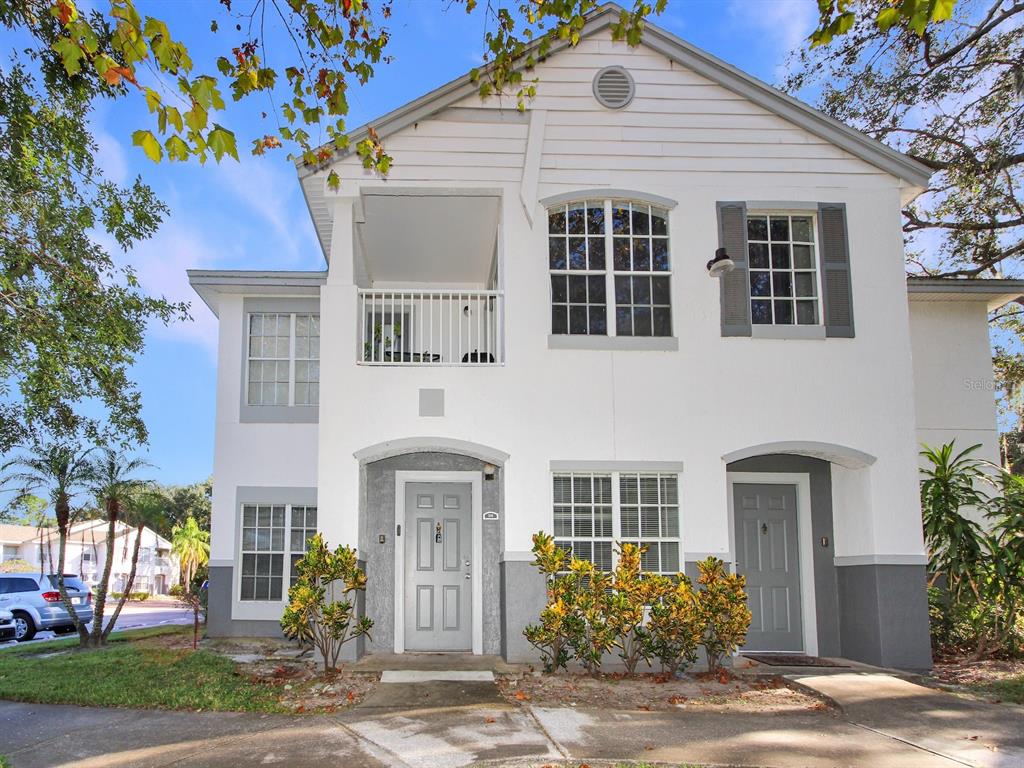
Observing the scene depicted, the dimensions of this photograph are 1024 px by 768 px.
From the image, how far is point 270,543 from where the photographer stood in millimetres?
14047

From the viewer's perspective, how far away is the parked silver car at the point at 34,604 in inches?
722

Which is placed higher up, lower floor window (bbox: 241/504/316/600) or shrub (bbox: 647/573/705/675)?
lower floor window (bbox: 241/504/316/600)

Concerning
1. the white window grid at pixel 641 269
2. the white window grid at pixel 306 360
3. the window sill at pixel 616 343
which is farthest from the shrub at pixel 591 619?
the white window grid at pixel 306 360

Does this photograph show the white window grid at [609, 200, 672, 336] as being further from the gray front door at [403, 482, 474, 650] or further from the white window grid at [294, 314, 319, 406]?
the white window grid at [294, 314, 319, 406]

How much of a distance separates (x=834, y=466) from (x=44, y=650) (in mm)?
11728

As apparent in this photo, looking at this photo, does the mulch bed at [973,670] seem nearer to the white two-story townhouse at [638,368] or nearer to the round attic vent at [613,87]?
the white two-story townhouse at [638,368]

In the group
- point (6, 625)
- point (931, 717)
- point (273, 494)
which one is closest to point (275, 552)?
point (273, 494)

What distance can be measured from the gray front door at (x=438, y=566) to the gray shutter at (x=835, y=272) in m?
5.02

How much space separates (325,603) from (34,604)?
11.8m

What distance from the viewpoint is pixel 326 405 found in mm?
10516

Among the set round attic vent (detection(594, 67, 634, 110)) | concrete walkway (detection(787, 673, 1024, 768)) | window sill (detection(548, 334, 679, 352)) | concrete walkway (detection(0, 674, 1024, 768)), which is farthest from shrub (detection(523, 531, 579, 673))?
round attic vent (detection(594, 67, 634, 110))

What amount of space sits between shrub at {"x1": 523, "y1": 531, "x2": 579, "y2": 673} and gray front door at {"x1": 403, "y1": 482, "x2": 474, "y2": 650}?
4.57 feet

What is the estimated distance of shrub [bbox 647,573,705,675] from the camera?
9.70m

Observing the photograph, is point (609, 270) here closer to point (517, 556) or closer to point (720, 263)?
point (720, 263)
